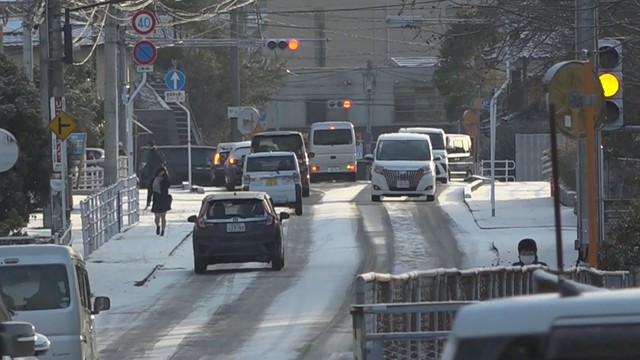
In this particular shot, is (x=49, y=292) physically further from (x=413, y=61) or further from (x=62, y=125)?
(x=413, y=61)

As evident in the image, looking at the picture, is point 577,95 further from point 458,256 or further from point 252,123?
point 252,123

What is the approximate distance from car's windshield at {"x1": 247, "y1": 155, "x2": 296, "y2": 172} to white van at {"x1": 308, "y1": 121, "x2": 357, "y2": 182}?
12.7 metres

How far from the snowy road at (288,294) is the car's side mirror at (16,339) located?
9243 millimetres

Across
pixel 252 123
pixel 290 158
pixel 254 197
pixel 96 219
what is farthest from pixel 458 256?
pixel 252 123

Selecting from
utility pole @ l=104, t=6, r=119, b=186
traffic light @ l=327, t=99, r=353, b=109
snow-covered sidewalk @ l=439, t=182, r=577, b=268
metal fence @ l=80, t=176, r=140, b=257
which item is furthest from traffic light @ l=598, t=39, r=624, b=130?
traffic light @ l=327, t=99, r=353, b=109

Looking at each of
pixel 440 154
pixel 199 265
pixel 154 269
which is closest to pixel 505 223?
pixel 199 265

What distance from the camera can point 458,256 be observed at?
2948 cm

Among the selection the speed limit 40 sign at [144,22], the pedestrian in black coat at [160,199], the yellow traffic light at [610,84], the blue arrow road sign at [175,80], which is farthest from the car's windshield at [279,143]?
the yellow traffic light at [610,84]

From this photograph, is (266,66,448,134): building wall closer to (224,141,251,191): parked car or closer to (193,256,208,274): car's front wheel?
(224,141,251,191): parked car

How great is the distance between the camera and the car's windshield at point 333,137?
171 ft

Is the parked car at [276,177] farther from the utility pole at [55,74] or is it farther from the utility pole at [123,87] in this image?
the utility pole at [55,74]

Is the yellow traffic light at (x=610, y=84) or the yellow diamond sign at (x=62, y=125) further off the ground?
the yellow traffic light at (x=610, y=84)

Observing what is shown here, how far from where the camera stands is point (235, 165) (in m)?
47.0

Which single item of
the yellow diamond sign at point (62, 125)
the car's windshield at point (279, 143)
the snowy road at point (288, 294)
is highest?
the yellow diamond sign at point (62, 125)
